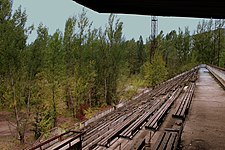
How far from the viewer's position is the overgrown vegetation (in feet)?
45.9

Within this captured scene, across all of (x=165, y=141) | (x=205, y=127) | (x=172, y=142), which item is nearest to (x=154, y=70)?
(x=205, y=127)

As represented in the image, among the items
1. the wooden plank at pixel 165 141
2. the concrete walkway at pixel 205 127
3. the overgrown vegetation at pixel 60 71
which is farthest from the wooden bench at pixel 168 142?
the overgrown vegetation at pixel 60 71

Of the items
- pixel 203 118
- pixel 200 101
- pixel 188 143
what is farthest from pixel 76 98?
pixel 188 143

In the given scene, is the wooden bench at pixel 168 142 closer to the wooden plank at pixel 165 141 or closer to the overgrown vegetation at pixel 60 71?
the wooden plank at pixel 165 141

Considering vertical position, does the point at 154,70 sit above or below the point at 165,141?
above

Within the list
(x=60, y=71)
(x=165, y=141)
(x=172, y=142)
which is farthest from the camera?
(x=60, y=71)

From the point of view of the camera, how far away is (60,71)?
18766mm

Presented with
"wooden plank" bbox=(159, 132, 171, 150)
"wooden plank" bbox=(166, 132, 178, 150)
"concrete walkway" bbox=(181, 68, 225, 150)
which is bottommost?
"concrete walkway" bbox=(181, 68, 225, 150)

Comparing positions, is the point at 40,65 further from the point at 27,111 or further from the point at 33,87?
the point at 27,111

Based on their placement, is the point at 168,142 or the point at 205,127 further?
the point at 205,127

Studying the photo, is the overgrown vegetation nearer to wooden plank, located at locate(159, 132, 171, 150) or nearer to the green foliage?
the green foliage

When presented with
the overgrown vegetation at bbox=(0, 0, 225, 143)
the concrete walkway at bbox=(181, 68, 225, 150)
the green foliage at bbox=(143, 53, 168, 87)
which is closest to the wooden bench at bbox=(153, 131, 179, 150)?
the concrete walkway at bbox=(181, 68, 225, 150)

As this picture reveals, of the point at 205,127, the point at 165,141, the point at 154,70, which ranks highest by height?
the point at 154,70

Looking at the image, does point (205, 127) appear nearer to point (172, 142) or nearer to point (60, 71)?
point (172, 142)
